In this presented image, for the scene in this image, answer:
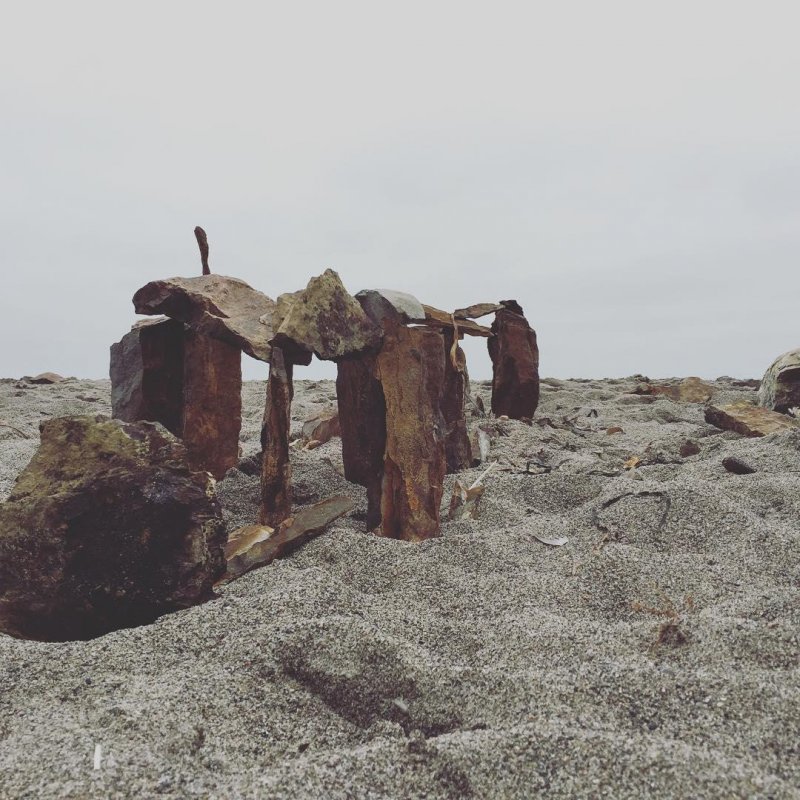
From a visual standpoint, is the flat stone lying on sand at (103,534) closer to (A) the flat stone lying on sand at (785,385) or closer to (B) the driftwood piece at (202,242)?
(B) the driftwood piece at (202,242)

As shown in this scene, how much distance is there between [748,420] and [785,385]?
56.2 inches

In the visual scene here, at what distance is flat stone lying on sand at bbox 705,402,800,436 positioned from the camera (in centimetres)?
508

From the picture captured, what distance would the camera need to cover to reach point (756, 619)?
208 centimetres

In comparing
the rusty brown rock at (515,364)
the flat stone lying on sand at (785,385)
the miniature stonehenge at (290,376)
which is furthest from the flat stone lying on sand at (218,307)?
the flat stone lying on sand at (785,385)

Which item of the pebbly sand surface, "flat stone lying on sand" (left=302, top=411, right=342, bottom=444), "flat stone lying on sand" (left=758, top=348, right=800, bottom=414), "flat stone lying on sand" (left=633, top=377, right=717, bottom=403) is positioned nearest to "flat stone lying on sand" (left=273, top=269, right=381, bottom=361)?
the pebbly sand surface

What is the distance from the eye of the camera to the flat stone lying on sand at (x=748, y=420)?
508cm

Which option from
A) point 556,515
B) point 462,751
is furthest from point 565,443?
point 462,751

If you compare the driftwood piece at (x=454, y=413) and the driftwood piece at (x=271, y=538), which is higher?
the driftwood piece at (x=454, y=413)

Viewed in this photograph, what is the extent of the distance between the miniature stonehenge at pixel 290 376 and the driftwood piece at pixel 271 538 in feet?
0.45

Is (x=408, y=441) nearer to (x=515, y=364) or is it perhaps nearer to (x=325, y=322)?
(x=325, y=322)

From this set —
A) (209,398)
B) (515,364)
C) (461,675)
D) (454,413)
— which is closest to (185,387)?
(209,398)

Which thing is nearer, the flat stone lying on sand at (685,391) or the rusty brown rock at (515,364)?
the rusty brown rock at (515,364)

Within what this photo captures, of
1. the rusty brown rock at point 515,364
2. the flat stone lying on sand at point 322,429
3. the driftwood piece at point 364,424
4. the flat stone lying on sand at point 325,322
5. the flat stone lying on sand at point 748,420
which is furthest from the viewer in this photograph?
the rusty brown rock at point 515,364

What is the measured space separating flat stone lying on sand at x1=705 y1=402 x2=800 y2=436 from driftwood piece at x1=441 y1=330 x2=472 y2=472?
7.16ft
